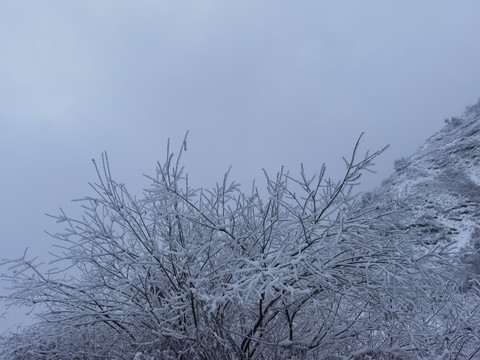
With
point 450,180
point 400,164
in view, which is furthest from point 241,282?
point 400,164

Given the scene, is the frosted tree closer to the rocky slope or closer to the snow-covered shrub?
the rocky slope

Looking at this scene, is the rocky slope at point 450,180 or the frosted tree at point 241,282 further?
the rocky slope at point 450,180

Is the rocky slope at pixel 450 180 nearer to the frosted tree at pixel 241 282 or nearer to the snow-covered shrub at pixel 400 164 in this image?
the snow-covered shrub at pixel 400 164

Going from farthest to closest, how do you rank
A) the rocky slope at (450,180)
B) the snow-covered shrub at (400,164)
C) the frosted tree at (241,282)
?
1. the snow-covered shrub at (400,164)
2. the rocky slope at (450,180)
3. the frosted tree at (241,282)

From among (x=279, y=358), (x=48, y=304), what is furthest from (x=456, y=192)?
(x=48, y=304)

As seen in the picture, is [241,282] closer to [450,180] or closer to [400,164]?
[450,180]

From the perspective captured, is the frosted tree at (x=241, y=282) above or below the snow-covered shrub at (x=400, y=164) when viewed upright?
below

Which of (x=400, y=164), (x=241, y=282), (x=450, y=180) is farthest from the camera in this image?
(x=400, y=164)

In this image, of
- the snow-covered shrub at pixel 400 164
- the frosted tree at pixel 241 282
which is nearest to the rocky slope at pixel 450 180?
the snow-covered shrub at pixel 400 164

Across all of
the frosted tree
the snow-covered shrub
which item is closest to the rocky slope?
the snow-covered shrub

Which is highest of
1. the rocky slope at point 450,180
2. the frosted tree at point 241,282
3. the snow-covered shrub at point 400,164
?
the snow-covered shrub at point 400,164

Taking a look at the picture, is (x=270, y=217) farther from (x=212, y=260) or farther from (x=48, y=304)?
(x=48, y=304)

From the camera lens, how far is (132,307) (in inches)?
156

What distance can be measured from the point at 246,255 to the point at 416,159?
2622 cm
